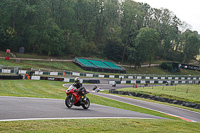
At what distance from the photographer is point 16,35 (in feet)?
221

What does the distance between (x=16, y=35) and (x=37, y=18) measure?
8.57m

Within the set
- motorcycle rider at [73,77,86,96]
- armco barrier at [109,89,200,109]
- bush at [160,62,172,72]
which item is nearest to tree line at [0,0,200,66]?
bush at [160,62,172,72]

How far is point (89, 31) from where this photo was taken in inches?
3489

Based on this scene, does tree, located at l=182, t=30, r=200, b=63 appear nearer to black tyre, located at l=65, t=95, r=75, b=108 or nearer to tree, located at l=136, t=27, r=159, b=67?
tree, located at l=136, t=27, r=159, b=67

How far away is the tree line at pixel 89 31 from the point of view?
221ft

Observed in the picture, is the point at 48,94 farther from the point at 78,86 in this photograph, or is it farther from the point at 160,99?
the point at 160,99

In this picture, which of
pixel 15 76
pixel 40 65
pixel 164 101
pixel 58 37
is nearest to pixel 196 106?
pixel 164 101

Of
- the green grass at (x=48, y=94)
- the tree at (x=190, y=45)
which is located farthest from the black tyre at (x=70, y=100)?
the tree at (x=190, y=45)

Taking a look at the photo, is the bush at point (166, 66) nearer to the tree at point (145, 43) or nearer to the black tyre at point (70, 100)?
the tree at point (145, 43)

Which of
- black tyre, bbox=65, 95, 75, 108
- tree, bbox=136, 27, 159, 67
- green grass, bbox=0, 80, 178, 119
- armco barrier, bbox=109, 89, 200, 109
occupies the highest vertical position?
tree, bbox=136, 27, 159, 67

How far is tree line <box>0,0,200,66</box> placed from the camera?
221 ft

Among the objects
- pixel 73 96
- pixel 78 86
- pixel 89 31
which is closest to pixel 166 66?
pixel 89 31

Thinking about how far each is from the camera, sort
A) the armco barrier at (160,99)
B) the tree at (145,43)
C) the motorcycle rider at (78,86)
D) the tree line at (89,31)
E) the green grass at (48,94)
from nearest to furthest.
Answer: the motorcycle rider at (78,86)
the green grass at (48,94)
the armco barrier at (160,99)
the tree line at (89,31)
the tree at (145,43)

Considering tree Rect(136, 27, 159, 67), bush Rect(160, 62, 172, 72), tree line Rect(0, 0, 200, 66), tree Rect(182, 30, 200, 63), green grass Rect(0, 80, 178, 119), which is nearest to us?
green grass Rect(0, 80, 178, 119)
